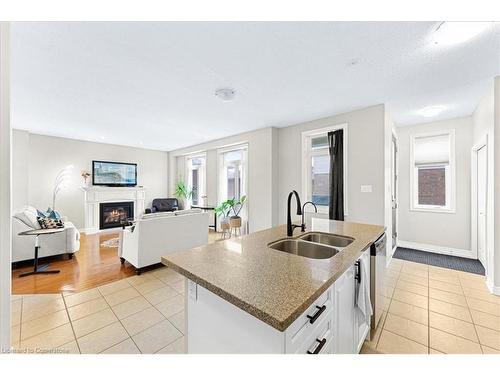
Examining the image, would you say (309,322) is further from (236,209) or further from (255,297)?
(236,209)

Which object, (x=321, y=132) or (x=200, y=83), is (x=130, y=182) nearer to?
(x=200, y=83)

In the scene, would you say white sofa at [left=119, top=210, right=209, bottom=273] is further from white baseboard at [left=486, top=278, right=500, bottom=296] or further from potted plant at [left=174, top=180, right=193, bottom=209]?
white baseboard at [left=486, top=278, right=500, bottom=296]

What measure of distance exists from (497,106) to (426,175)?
200cm

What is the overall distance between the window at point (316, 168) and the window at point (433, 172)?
1.84 m

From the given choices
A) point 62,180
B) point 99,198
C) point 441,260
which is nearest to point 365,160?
point 441,260

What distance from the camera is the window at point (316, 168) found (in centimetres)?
400

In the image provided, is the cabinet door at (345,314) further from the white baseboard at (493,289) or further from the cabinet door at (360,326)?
the white baseboard at (493,289)

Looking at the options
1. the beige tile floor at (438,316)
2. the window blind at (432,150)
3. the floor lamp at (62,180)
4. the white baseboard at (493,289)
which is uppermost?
the window blind at (432,150)

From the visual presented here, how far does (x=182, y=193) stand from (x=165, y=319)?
17.1 ft

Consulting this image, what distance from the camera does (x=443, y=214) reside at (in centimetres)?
395

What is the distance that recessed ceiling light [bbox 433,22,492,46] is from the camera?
1565 millimetres

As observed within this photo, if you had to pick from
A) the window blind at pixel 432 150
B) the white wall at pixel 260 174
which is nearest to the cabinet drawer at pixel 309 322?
the white wall at pixel 260 174
